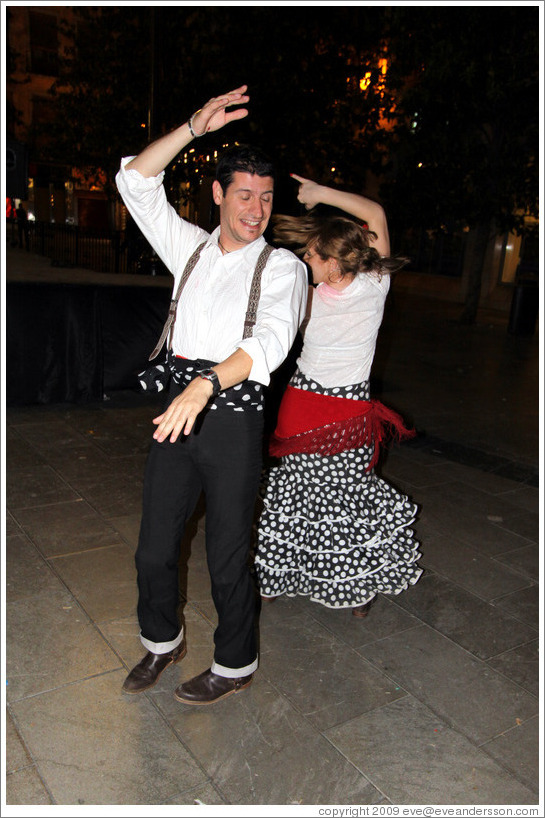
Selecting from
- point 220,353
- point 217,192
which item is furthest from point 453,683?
point 217,192

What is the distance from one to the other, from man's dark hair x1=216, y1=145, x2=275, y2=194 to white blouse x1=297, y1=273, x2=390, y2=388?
0.87m

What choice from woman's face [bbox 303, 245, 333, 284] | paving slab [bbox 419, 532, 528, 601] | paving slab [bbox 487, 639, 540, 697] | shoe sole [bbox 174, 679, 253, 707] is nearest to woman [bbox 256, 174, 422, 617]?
woman's face [bbox 303, 245, 333, 284]

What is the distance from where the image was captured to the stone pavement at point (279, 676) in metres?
2.40

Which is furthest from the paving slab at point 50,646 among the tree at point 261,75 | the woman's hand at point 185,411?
the tree at point 261,75

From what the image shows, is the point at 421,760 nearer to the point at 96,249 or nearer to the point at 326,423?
the point at 326,423

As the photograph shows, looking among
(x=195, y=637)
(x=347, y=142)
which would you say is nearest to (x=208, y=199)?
(x=195, y=637)

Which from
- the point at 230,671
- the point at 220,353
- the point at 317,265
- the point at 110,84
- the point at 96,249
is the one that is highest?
the point at 110,84

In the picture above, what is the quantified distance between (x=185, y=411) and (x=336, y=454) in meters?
1.51

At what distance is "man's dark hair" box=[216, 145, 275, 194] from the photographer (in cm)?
250

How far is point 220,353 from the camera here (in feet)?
8.14

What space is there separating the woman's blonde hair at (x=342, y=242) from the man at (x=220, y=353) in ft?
2.30

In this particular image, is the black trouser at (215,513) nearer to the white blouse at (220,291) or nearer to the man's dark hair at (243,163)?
the white blouse at (220,291)

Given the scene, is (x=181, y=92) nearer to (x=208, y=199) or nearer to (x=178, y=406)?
(x=208, y=199)

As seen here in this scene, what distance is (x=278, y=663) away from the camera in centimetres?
309
